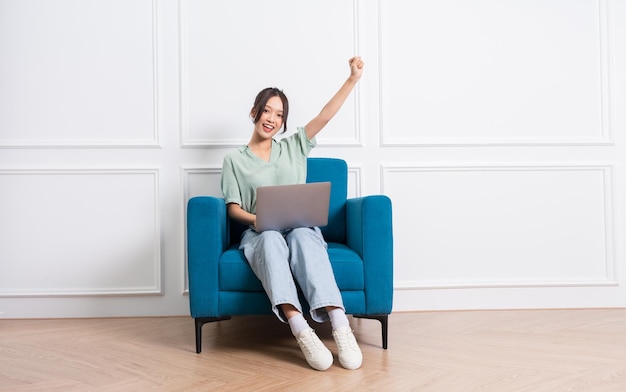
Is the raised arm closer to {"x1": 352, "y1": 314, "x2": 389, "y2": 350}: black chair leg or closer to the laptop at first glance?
the laptop

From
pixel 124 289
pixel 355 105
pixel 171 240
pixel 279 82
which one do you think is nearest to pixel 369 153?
pixel 355 105

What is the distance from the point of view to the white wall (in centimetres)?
270

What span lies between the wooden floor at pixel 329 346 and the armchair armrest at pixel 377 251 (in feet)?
0.67

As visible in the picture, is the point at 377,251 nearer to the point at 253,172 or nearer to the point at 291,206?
the point at 291,206

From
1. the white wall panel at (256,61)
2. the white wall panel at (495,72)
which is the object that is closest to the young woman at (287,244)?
the white wall panel at (256,61)

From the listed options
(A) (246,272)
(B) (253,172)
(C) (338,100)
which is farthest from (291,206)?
(C) (338,100)

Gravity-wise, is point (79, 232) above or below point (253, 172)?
below

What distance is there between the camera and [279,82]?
2754mm

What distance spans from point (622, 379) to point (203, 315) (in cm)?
142

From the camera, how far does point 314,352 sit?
1.73 meters

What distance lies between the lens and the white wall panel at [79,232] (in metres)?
2.68

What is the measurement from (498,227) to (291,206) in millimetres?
1365

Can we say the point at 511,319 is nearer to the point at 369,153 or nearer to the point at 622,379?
the point at 622,379

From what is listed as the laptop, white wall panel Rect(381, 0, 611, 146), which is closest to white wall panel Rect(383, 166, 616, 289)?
white wall panel Rect(381, 0, 611, 146)
